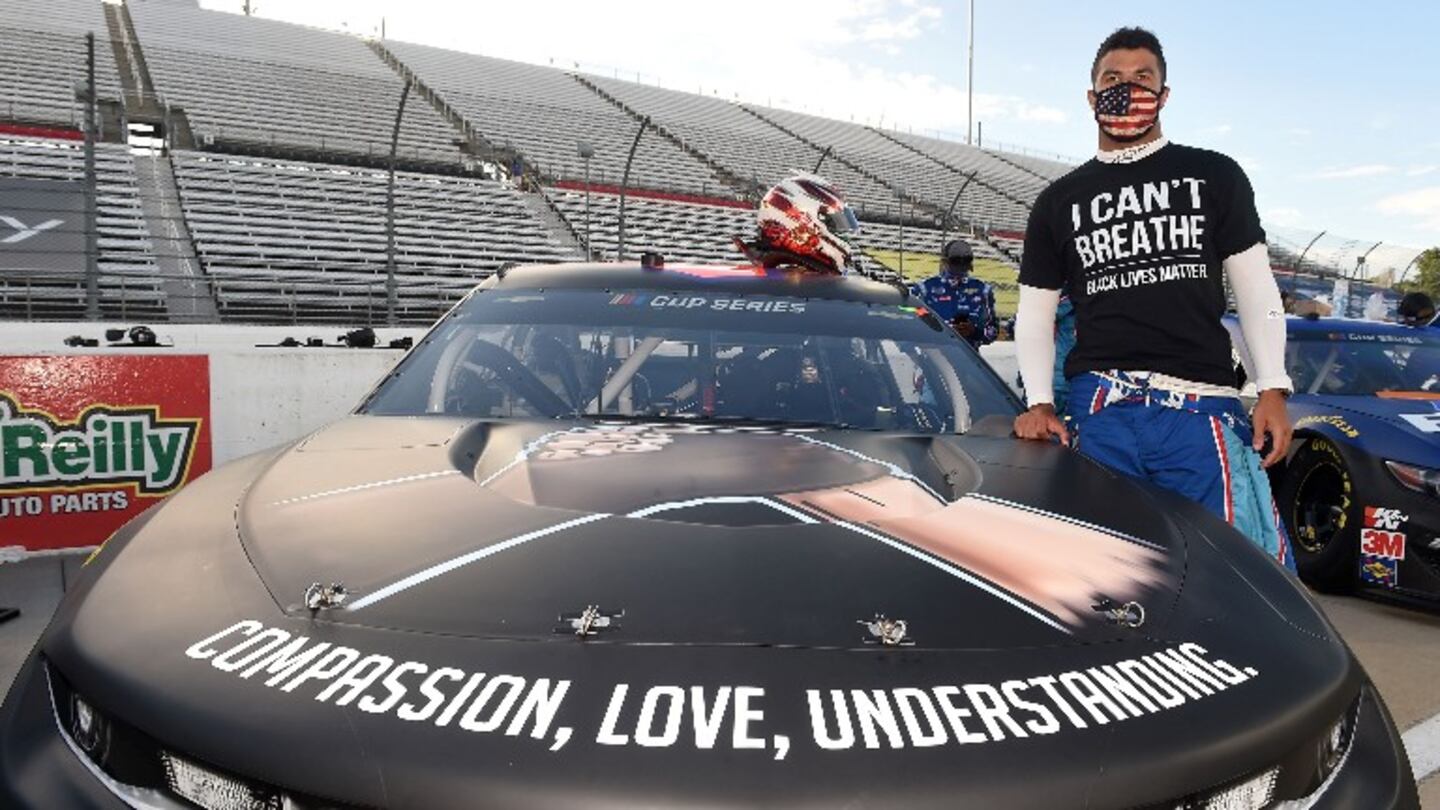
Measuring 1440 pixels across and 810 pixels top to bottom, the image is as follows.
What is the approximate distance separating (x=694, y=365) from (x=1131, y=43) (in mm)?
1330

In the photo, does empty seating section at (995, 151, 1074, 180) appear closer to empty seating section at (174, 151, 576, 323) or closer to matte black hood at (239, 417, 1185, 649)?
empty seating section at (174, 151, 576, 323)

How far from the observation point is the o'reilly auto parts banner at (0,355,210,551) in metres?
4.44

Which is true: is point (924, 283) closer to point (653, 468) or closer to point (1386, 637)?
point (1386, 637)

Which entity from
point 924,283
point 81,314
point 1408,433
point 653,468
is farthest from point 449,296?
point 653,468

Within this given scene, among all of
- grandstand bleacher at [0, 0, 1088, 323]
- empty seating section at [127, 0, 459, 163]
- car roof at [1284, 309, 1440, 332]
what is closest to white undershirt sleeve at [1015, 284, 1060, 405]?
car roof at [1284, 309, 1440, 332]

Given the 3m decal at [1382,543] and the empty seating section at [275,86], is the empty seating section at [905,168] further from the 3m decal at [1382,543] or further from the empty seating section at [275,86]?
the 3m decal at [1382,543]

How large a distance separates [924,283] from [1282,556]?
5.01 m

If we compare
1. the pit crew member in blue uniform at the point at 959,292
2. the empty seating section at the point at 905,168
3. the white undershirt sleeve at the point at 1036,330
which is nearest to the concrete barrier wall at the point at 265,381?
the pit crew member in blue uniform at the point at 959,292

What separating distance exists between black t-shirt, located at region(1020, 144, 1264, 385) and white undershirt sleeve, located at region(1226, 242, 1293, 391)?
0.03 m

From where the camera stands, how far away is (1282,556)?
249cm

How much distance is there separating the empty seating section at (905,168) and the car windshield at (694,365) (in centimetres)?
3185

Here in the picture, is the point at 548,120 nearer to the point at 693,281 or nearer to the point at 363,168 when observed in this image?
the point at 363,168

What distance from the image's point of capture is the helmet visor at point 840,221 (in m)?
4.31

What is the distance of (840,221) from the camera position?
4340 millimetres
